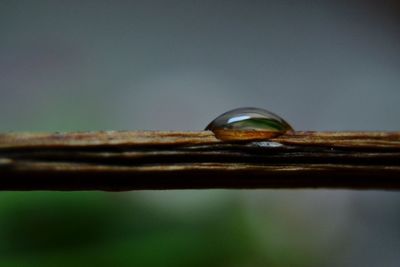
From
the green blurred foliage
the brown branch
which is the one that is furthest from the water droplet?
the green blurred foliage

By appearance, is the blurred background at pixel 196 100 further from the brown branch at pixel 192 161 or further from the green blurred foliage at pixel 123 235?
the brown branch at pixel 192 161

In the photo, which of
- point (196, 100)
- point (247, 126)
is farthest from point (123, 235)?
point (247, 126)

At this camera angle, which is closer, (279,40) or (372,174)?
(372,174)

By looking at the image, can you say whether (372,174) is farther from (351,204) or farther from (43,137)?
(351,204)

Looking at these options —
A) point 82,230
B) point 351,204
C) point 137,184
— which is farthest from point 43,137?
point 351,204

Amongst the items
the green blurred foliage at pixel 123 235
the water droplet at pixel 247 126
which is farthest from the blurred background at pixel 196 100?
the water droplet at pixel 247 126

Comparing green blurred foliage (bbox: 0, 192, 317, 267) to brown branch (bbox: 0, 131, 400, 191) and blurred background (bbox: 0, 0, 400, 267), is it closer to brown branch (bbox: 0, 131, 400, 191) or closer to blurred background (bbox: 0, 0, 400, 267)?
blurred background (bbox: 0, 0, 400, 267)
